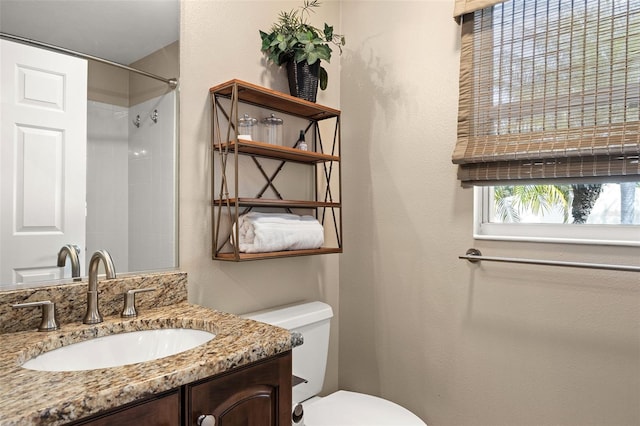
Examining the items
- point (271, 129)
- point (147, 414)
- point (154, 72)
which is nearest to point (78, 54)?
point (154, 72)

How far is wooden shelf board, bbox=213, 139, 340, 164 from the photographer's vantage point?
142cm

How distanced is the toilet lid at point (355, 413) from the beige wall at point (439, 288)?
29cm

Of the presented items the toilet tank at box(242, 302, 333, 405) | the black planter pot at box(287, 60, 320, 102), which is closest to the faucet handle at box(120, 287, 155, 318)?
the toilet tank at box(242, 302, 333, 405)

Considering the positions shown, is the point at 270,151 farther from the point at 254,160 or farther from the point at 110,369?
the point at 110,369

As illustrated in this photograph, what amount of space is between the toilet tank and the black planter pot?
2.81ft

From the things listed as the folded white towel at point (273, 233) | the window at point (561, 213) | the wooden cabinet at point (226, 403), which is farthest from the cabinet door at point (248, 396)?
the window at point (561, 213)

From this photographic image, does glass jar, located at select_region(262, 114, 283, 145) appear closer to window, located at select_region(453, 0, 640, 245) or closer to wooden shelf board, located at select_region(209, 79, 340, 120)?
wooden shelf board, located at select_region(209, 79, 340, 120)

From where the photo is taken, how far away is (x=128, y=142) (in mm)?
1292

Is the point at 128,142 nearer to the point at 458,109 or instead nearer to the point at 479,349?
the point at 458,109

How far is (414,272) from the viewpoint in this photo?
5.71ft

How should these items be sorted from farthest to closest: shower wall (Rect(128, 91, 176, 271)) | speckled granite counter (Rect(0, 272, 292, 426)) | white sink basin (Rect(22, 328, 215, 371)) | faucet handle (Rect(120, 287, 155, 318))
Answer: shower wall (Rect(128, 91, 176, 271))
faucet handle (Rect(120, 287, 155, 318))
white sink basin (Rect(22, 328, 215, 371))
speckled granite counter (Rect(0, 272, 292, 426))

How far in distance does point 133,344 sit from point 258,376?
15.5 inches

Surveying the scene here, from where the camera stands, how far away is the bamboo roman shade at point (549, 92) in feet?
4.10

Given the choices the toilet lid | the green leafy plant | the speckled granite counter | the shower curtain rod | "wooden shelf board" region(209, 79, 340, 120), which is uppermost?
the green leafy plant
